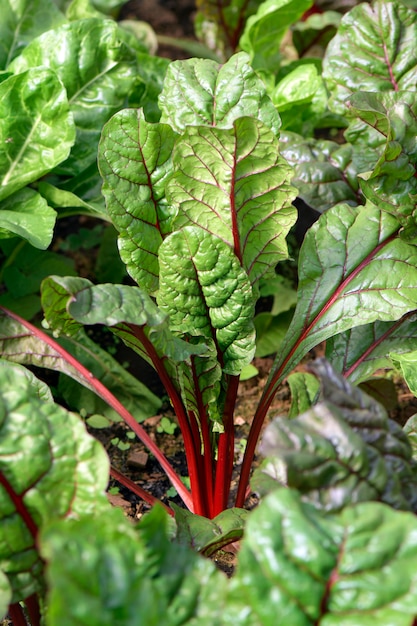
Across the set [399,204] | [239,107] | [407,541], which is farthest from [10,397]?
[399,204]

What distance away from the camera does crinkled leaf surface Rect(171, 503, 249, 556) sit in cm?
115

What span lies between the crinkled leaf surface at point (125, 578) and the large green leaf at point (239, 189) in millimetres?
658

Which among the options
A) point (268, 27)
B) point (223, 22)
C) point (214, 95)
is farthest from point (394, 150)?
point (223, 22)

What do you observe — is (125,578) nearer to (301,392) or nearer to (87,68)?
(301,392)

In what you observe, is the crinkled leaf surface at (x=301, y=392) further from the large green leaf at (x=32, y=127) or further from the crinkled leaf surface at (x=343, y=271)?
the large green leaf at (x=32, y=127)

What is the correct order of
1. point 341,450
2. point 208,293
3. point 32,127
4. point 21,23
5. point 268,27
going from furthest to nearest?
point 268,27 < point 21,23 < point 32,127 < point 208,293 < point 341,450

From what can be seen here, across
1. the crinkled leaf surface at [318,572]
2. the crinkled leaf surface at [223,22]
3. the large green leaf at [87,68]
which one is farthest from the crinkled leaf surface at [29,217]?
the crinkled leaf surface at [223,22]

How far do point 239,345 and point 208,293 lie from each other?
124 millimetres

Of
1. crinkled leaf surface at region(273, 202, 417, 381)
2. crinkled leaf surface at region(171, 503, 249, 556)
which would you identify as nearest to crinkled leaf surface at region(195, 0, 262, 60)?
crinkled leaf surface at region(273, 202, 417, 381)

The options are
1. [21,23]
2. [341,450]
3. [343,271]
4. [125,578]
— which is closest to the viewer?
[125,578]

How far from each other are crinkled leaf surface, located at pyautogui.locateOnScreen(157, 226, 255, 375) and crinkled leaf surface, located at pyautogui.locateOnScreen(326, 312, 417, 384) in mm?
290

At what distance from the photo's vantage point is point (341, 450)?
3.02 ft

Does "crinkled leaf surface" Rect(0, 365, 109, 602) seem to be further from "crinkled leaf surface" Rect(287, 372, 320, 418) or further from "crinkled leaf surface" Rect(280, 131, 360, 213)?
"crinkled leaf surface" Rect(280, 131, 360, 213)

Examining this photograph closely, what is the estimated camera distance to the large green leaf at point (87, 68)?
5.54 ft
